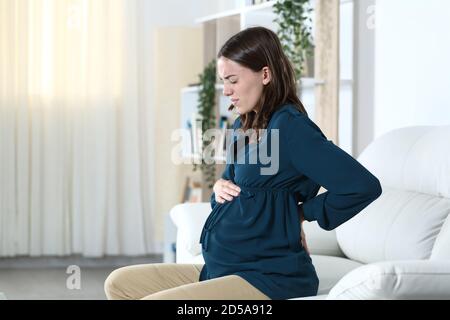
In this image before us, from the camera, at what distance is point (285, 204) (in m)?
1.66

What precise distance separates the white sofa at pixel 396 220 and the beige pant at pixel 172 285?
24 centimetres

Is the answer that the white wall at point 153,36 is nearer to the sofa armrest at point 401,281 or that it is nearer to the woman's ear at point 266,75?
the woman's ear at point 266,75

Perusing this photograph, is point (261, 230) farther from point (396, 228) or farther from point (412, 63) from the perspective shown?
point (412, 63)

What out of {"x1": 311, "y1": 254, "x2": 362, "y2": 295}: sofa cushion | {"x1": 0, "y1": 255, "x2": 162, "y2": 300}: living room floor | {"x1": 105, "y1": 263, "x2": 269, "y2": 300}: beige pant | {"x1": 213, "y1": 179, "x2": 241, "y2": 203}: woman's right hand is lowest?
{"x1": 0, "y1": 255, "x2": 162, "y2": 300}: living room floor

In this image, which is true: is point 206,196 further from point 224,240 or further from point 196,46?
point 224,240

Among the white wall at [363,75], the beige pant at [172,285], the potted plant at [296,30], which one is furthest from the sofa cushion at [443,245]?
the potted plant at [296,30]

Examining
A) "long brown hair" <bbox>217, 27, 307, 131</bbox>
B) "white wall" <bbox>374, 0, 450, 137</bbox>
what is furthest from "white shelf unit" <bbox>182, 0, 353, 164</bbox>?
"long brown hair" <bbox>217, 27, 307, 131</bbox>

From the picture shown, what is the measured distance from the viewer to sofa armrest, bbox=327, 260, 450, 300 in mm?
1372

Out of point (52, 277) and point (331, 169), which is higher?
point (331, 169)

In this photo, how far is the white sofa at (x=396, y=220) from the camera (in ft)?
6.59

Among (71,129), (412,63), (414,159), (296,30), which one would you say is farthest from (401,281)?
(71,129)

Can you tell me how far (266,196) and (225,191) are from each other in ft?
0.42

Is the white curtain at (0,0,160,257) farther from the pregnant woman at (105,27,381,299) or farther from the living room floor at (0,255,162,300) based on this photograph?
the pregnant woman at (105,27,381,299)

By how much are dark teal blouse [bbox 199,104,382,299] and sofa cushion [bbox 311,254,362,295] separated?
32cm
